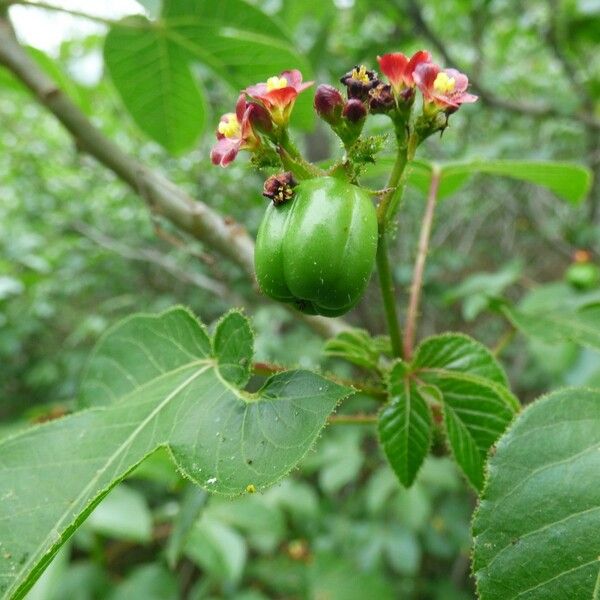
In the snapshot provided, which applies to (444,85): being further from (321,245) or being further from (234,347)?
(234,347)

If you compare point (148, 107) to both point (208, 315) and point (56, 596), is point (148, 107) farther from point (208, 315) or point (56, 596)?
point (208, 315)

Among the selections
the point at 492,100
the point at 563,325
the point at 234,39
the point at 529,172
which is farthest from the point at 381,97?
the point at 492,100

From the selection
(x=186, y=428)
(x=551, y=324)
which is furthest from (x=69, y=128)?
(x=551, y=324)

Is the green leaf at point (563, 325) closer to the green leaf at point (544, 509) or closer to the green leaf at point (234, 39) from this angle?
the green leaf at point (544, 509)

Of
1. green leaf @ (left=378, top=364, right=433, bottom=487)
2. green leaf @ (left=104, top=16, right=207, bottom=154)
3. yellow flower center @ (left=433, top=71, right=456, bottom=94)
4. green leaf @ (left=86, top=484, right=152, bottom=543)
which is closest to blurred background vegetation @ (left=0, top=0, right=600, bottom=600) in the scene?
green leaf @ (left=86, top=484, right=152, bottom=543)

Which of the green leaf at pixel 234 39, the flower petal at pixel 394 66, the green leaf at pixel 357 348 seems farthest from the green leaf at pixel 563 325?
the green leaf at pixel 234 39

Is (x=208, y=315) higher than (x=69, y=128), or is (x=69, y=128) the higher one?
(x=69, y=128)
